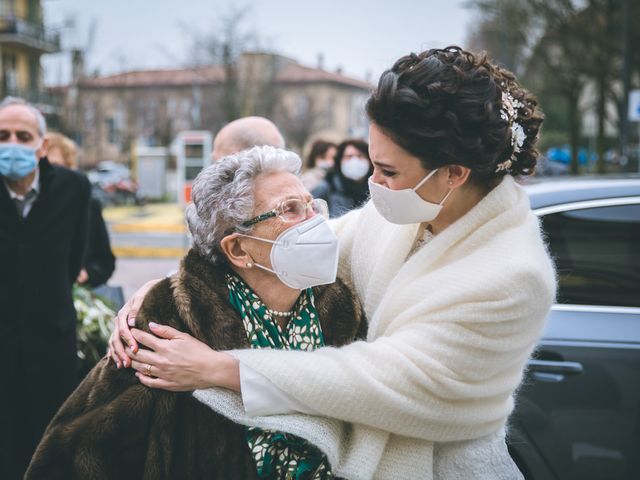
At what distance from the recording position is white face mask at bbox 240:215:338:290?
77.7 inches

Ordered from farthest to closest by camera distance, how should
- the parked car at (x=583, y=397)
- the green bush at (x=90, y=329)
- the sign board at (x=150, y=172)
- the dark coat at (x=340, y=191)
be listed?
the sign board at (x=150, y=172) → the dark coat at (x=340, y=191) → the green bush at (x=90, y=329) → the parked car at (x=583, y=397)

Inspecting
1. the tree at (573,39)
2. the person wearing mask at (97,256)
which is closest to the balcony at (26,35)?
the tree at (573,39)

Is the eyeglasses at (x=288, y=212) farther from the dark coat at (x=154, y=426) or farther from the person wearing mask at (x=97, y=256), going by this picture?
the person wearing mask at (x=97, y=256)

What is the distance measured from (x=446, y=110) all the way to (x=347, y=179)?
15.1 feet

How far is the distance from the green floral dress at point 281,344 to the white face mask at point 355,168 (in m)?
4.20

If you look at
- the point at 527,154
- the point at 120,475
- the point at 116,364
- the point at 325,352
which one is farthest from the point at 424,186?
the point at 120,475

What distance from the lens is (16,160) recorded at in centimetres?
345

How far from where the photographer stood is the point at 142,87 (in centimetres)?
4653

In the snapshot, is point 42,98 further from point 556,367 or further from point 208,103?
point 556,367

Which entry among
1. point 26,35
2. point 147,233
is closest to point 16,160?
point 147,233

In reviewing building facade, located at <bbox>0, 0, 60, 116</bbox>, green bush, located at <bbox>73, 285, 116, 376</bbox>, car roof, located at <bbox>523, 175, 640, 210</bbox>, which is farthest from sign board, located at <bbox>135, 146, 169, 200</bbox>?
car roof, located at <bbox>523, 175, 640, 210</bbox>

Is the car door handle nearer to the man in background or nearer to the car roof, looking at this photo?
the car roof

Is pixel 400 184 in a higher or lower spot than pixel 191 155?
higher

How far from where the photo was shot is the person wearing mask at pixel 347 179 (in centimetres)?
620
